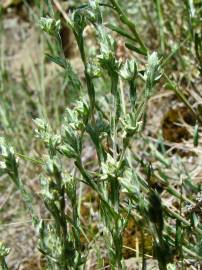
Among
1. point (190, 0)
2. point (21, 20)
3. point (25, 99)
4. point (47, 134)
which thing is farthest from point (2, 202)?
point (21, 20)

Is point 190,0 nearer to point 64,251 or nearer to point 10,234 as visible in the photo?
point 64,251

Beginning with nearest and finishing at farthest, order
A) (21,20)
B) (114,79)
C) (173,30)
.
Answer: (114,79) → (173,30) → (21,20)

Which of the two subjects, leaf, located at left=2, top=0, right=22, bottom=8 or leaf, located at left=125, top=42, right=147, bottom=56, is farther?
leaf, located at left=2, top=0, right=22, bottom=8

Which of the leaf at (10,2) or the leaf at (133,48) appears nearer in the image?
the leaf at (133,48)

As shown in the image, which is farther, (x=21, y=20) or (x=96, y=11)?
(x=21, y=20)

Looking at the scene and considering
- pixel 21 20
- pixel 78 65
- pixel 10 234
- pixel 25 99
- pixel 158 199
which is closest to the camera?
pixel 158 199

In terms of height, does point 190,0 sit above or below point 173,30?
below

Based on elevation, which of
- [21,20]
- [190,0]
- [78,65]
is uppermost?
[21,20]

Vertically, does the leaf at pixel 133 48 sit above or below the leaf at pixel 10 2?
below

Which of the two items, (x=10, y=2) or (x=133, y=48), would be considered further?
(x=10, y=2)

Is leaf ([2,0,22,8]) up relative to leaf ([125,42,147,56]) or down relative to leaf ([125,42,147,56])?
up

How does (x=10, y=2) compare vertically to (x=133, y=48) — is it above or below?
above
